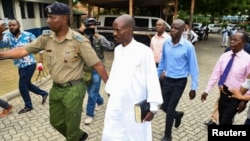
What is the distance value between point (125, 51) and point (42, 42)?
1.10m

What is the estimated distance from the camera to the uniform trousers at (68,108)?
116 inches

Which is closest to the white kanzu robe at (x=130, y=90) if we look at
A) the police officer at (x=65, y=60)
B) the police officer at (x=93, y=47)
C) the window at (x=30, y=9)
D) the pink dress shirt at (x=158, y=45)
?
the police officer at (x=65, y=60)

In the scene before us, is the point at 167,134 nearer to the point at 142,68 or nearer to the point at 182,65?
the point at 182,65

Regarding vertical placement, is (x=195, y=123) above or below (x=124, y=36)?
below

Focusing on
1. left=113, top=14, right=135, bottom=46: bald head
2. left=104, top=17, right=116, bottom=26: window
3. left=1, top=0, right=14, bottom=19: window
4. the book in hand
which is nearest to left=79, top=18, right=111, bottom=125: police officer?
left=113, top=14, right=135, bottom=46: bald head

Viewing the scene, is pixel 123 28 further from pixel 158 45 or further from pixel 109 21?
pixel 109 21

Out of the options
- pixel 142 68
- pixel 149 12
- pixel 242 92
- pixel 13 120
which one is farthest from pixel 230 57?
pixel 149 12

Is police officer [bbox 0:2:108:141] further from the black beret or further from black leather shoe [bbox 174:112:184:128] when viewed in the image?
black leather shoe [bbox 174:112:184:128]

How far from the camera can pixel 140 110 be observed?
7.99ft

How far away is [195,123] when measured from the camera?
4637 millimetres

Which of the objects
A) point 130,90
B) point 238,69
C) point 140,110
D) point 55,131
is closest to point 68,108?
point 130,90

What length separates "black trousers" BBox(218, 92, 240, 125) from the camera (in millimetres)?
3242

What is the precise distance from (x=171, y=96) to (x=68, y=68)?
1.70 m

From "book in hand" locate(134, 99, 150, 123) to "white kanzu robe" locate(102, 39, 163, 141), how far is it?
0.09m
